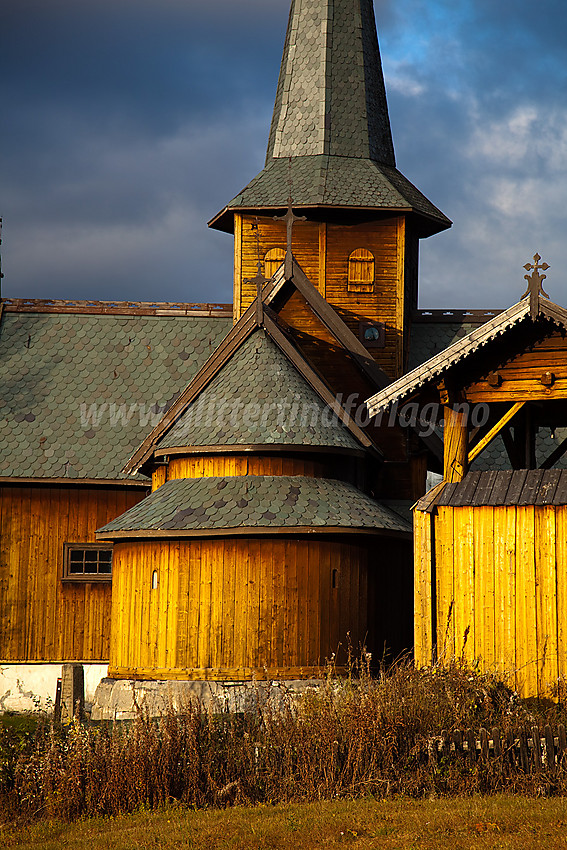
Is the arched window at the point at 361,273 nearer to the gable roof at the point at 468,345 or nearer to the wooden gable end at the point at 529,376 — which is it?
the gable roof at the point at 468,345

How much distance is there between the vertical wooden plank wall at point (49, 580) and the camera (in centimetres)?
2502

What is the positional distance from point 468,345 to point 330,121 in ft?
45.6

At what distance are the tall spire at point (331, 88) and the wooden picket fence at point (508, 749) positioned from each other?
1930cm

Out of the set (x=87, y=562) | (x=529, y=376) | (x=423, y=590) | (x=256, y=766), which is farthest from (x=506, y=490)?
(x=87, y=562)

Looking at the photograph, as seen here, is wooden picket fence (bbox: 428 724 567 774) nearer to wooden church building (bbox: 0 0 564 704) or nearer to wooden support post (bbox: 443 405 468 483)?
wooden church building (bbox: 0 0 564 704)

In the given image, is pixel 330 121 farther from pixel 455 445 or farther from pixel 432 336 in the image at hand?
pixel 455 445

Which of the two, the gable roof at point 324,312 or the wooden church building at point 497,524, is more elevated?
the gable roof at point 324,312

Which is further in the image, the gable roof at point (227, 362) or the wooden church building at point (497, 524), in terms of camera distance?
the gable roof at point (227, 362)

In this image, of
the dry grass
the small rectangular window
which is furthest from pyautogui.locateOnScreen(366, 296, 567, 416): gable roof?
the small rectangular window

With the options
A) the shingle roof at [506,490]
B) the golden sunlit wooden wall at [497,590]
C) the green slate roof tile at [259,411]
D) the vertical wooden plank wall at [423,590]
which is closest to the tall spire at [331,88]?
the green slate roof tile at [259,411]

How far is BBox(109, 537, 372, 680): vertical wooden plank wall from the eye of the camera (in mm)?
20406

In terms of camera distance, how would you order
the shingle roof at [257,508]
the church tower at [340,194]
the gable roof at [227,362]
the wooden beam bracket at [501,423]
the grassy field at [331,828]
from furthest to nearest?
the church tower at [340,194], the gable roof at [227,362], the shingle roof at [257,508], the wooden beam bracket at [501,423], the grassy field at [331,828]

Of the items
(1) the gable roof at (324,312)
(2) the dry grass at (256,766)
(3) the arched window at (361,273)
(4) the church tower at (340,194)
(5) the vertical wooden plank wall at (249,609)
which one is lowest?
(2) the dry grass at (256,766)

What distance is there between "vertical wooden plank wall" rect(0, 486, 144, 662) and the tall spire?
10.5m
